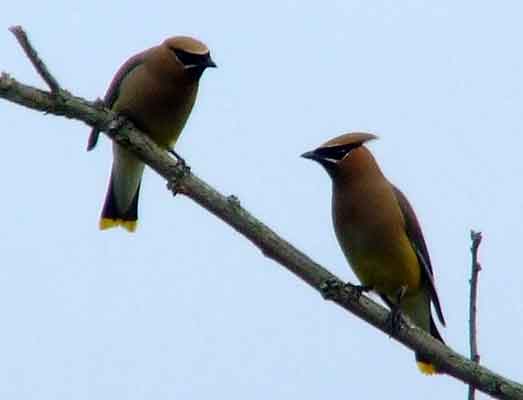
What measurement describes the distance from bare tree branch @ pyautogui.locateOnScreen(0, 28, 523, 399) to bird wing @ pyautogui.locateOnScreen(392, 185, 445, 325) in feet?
5.01

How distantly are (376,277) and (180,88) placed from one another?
145cm

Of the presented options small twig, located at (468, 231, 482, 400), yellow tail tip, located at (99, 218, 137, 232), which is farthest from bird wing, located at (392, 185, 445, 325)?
small twig, located at (468, 231, 482, 400)

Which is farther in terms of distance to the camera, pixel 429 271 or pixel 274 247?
pixel 429 271

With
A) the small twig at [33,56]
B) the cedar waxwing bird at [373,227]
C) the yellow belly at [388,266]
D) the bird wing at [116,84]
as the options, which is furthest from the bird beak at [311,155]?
the small twig at [33,56]

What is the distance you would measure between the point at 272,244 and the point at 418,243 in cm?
200

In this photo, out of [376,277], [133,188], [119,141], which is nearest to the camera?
[119,141]

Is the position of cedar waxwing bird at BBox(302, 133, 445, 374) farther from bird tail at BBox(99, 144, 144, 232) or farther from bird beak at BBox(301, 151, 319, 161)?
bird tail at BBox(99, 144, 144, 232)

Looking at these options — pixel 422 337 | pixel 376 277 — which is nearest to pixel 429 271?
pixel 376 277

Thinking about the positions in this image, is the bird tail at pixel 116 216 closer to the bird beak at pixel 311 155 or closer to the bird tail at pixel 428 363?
the bird beak at pixel 311 155

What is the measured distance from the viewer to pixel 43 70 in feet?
12.7

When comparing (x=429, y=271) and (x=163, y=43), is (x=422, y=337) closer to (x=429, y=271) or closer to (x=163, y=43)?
(x=429, y=271)

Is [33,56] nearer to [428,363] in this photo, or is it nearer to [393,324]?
[393,324]

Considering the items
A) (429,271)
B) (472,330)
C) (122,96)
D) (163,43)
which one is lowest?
(472,330)

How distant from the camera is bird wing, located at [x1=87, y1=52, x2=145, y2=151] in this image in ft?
18.9
